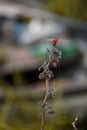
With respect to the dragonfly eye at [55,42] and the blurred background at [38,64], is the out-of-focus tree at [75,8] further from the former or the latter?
the dragonfly eye at [55,42]

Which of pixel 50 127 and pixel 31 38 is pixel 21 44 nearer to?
pixel 31 38

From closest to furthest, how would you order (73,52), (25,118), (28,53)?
(25,118)
(73,52)
(28,53)

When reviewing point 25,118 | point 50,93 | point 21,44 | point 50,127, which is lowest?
point 21,44

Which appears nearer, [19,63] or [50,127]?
[50,127]

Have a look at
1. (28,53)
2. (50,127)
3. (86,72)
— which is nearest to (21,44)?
(28,53)

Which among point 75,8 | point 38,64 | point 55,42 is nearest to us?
point 55,42

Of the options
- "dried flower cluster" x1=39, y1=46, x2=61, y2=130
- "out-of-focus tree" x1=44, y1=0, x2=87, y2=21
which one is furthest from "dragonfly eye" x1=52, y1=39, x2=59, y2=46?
"out-of-focus tree" x1=44, y1=0, x2=87, y2=21

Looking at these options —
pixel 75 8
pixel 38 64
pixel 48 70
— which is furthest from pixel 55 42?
pixel 38 64

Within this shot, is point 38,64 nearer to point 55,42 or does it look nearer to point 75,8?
point 75,8

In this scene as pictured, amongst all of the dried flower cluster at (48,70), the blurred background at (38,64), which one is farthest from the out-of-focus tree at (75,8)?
the dried flower cluster at (48,70)
